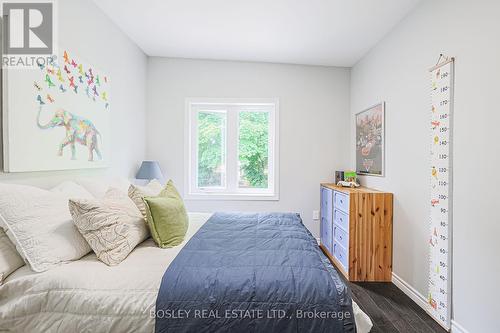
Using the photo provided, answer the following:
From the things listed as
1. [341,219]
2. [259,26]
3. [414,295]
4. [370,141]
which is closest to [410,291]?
[414,295]

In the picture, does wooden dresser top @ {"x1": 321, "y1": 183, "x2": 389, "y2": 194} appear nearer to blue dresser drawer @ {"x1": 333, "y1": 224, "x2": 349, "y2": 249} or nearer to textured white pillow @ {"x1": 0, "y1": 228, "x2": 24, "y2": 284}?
blue dresser drawer @ {"x1": 333, "y1": 224, "x2": 349, "y2": 249}

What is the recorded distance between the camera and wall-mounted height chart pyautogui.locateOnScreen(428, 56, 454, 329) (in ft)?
5.65

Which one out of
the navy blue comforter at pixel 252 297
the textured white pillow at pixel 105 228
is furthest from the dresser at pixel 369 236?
the textured white pillow at pixel 105 228

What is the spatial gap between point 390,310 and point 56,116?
3.02 meters

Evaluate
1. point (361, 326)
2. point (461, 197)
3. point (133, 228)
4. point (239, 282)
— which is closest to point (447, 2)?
point (461, 197)

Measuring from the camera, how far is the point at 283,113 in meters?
3.40

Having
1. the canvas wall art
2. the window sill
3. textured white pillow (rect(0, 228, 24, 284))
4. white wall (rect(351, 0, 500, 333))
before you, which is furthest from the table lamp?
white wall (rect(351, 0, 500, 333))

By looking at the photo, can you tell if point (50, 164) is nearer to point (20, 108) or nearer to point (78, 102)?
point (20, 108)

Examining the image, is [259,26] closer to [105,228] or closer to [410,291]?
[105,228]

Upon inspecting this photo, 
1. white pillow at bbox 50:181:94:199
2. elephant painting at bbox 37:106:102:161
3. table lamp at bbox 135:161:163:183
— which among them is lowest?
white pillow at bbox 50:181:94:199

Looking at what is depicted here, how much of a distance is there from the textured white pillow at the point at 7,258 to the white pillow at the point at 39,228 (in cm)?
7

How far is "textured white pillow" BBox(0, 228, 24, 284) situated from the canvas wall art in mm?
458

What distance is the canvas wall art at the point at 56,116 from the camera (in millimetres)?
1441

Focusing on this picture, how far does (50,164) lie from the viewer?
1.68 meters
